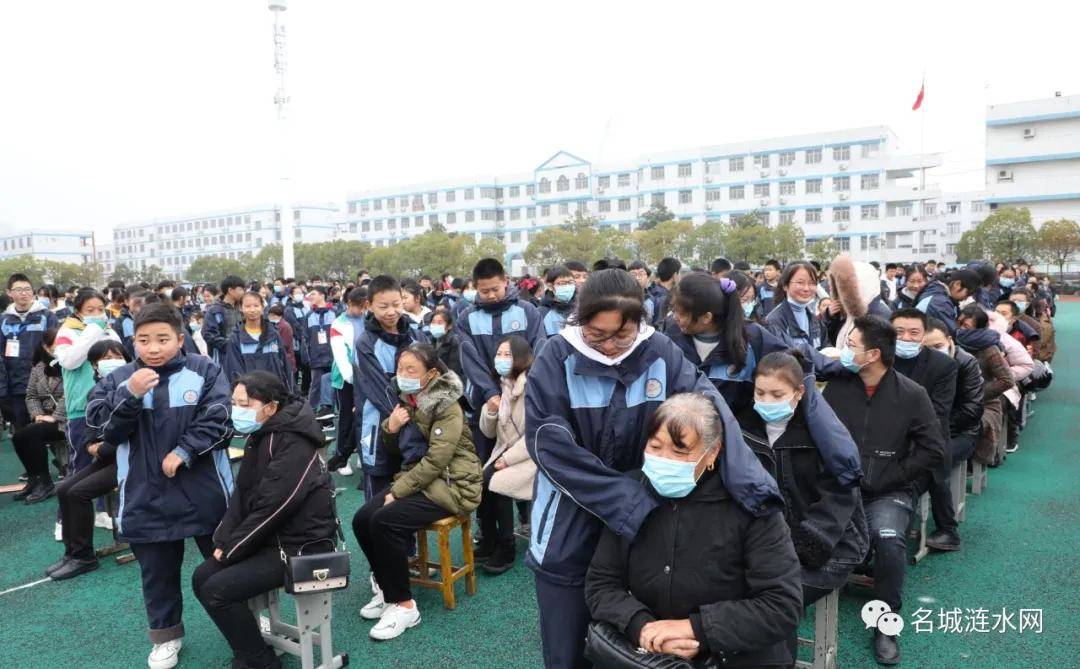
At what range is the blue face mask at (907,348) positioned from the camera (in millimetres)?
4009

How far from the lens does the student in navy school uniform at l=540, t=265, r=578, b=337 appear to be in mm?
5277

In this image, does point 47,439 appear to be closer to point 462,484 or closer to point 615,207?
point 462,484

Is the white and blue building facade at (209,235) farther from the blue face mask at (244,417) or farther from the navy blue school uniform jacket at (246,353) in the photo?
the blue face mask at (244,417)

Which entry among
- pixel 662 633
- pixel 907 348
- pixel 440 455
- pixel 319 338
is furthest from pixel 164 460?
pixel 319 338

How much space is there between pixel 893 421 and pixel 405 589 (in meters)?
2.59

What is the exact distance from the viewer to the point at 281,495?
9.62 ft

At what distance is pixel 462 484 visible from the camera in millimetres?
3643

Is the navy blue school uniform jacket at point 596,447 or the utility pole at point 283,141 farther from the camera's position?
the utility pole at point 283,141

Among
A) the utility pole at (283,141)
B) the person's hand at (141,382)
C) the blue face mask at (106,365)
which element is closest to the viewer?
the person's hand at (141,382)

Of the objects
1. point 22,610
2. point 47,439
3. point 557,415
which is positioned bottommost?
point 22,610

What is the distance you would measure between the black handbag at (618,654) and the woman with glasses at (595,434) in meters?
0.17

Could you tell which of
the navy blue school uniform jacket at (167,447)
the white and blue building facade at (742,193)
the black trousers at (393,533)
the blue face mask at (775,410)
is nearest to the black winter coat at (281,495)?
the navy blue school uniform jacket at (167,447)

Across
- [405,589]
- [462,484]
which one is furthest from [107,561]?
[462,484]

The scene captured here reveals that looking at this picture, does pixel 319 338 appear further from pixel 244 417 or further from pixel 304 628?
pixel 304 628
